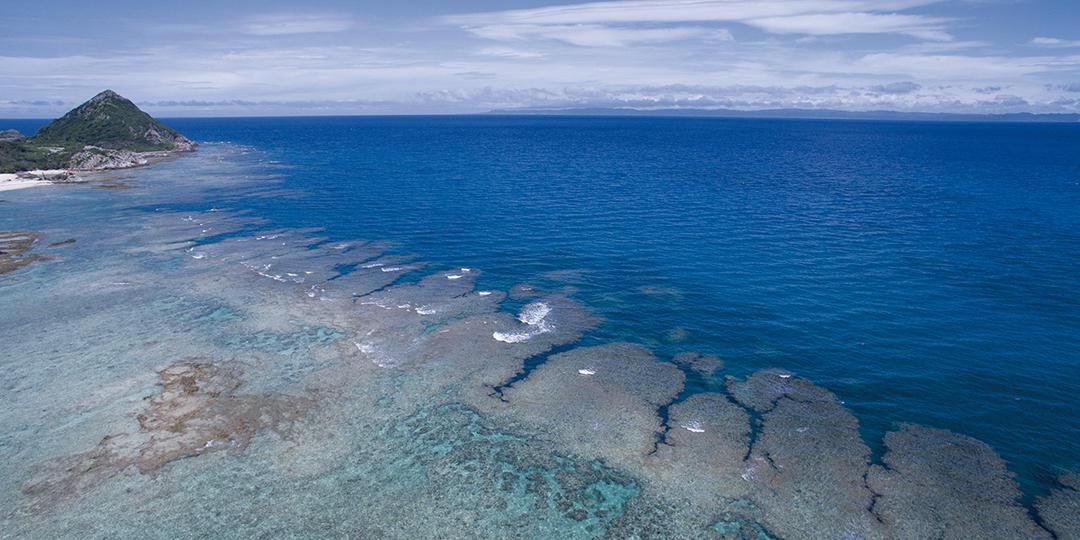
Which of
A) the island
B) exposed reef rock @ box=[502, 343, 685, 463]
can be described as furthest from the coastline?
exposed reef rock @ box=[502, 343, 685, 463]

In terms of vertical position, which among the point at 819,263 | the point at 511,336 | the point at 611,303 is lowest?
the point at 511,336

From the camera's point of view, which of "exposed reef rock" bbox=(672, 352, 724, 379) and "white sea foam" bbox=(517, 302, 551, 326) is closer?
"exposed reef rock" bbox=(672, 352, 724, 379)

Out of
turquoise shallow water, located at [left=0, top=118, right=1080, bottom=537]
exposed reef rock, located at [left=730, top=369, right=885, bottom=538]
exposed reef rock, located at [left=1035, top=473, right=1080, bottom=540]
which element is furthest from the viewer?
turquoise shallow water, located at [left=0, top=118, right=1080, bottom=537]

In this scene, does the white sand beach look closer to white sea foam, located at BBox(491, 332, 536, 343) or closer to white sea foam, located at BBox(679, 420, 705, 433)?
white sea foam, located at BBox(491, 332, 536, 343)

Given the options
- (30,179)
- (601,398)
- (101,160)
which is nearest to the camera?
(601,398)

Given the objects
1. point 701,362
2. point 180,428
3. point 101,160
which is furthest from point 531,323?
point 101,160

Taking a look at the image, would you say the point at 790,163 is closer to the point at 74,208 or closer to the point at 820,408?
the point at 820,408

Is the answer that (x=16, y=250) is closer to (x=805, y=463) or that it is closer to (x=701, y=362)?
(x=701, y=362)
